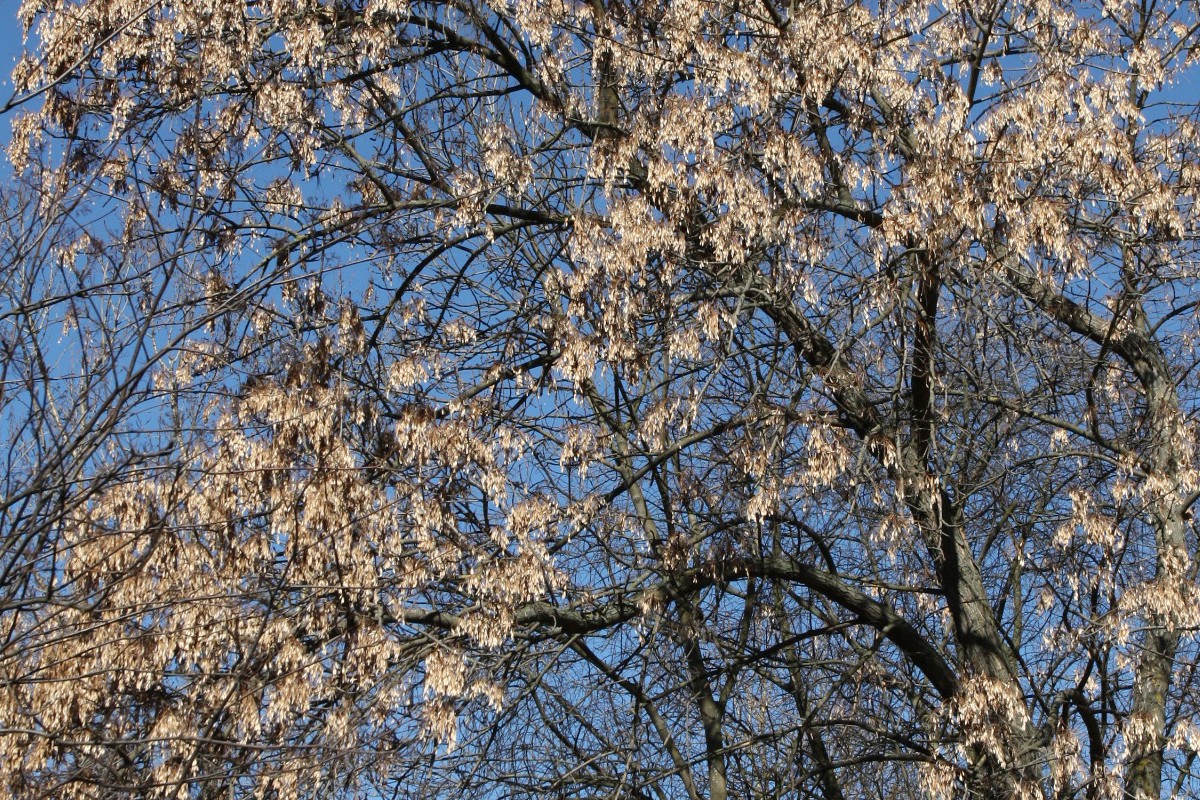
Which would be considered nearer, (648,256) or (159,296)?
(159,296)

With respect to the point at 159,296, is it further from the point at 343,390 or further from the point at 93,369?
the point at 343,390

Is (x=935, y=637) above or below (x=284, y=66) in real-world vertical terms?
below

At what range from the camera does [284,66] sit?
332 inches

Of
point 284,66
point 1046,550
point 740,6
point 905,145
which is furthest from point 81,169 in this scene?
point 1046,550

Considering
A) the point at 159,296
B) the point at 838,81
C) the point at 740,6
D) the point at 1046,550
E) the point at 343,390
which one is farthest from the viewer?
the point at 1046,550

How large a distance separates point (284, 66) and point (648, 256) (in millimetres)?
2589

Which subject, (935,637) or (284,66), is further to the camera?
(935,637)

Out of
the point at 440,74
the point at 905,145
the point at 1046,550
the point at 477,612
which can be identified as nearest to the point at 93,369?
the point at 477,612

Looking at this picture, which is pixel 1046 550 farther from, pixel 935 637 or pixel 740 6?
pixel 740 6

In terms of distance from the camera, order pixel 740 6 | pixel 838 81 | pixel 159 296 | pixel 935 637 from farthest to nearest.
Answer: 1. pixel 935 637
2. pixel 740 6
3. pixel 838 81
4. pixel 159 296

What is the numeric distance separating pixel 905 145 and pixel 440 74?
350 cm

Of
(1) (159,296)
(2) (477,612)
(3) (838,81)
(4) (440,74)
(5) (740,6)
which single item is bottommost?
(2) (477,612)

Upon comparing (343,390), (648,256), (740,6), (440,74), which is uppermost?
(440,74)

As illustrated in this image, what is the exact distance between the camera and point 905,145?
837 centimetres
